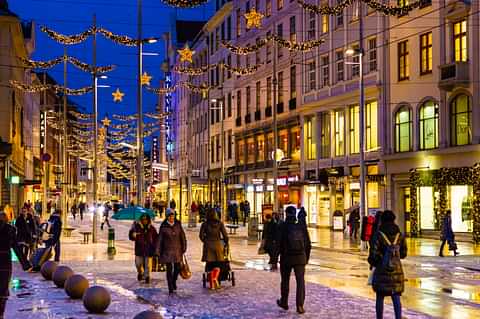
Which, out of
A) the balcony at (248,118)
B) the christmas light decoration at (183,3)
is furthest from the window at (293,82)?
the christmas light decoration at (183,3)

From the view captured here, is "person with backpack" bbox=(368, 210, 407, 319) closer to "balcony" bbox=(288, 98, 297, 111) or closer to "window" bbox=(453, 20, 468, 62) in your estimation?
"window" bbox=(453, 20, 468, 62)

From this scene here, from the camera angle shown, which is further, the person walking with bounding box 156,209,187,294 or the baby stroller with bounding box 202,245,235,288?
the baby stroller with bounding box 202,245,235,288

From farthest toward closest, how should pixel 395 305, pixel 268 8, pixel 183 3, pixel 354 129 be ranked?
pixel 268 8, pixel 354 129, pixel 183 3, pixel 395 305

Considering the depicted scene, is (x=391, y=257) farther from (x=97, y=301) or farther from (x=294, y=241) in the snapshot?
(x=97, y=301)

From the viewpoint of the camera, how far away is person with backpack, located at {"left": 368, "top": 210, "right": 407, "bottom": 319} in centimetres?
Result: 1281

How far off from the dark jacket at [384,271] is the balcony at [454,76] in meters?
26.6

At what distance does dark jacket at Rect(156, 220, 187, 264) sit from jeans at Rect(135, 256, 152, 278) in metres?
2.23

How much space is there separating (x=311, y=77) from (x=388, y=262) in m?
43.8

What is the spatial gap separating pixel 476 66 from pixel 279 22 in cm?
2591

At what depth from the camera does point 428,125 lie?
138 feet

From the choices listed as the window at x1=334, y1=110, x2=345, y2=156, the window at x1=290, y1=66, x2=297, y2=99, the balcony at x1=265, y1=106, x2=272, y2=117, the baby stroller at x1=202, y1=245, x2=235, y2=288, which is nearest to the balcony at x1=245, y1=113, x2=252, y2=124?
the balcony at x1=265, y1=106, x2=272, y2=117

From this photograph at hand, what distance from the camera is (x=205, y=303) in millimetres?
16625

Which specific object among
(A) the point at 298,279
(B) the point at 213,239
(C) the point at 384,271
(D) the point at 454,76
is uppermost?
(D) the point at 454,76

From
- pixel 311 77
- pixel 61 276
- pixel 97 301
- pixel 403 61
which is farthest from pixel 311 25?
pixel 97 301
